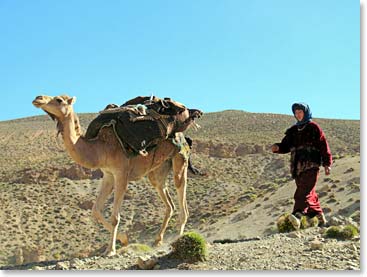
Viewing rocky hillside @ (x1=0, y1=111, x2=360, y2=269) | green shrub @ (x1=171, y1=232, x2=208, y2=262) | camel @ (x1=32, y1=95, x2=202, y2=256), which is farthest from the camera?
camel @ (x1=32, y1=95, x2=202, y2=256)

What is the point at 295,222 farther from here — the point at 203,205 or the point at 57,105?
the point at 203,205

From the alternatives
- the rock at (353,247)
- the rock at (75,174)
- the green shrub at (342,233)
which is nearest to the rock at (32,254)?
the rock at (75,174)

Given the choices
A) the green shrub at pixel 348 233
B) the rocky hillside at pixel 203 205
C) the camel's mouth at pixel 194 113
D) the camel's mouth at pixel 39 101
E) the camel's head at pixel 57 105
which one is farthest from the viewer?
the camel's mouth at pixel 194 113

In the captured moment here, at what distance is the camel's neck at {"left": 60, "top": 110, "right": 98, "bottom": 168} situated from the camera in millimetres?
9570

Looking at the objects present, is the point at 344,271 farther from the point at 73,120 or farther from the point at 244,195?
the point at 244,195

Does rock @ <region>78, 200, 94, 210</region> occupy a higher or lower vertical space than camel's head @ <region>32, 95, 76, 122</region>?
lower

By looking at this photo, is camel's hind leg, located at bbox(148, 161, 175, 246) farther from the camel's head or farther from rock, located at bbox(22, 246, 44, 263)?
rock, located at bbox(22, 246, 44, 263)

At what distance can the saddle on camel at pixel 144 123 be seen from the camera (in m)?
10.3

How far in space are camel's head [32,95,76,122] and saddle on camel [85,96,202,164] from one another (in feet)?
2.67

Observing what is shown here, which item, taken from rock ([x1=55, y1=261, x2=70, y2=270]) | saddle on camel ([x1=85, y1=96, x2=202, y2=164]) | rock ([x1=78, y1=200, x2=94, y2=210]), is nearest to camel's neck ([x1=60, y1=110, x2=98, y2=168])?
saddle on camel ([x1=85, y1=96, x2=202, y2=164])

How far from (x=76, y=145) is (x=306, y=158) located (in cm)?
456

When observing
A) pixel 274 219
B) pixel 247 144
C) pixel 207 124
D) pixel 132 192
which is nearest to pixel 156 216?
pixel 132 192

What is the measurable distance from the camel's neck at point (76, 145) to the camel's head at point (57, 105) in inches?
4.7

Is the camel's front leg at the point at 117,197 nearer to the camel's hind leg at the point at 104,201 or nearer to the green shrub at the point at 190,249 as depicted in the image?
the camel's hind leg at the point at 104,201
